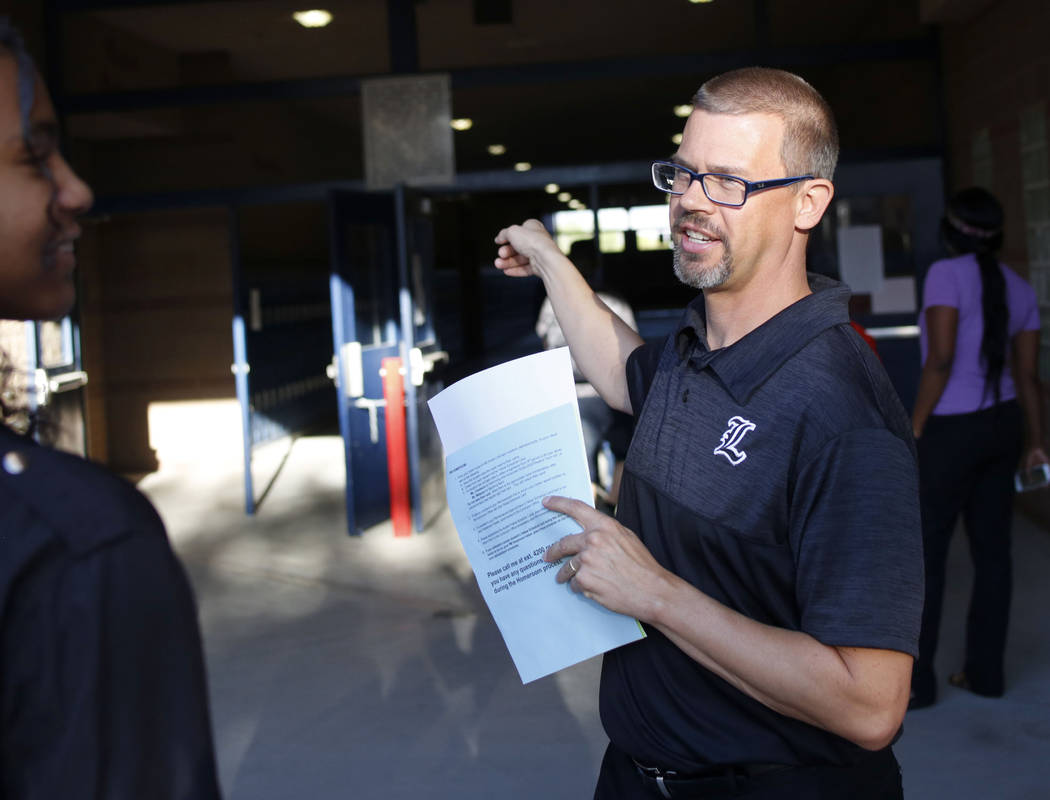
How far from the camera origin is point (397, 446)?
230 inches

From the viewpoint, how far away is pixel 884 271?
6023mm

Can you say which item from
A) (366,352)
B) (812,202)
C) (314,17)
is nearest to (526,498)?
(812,202)

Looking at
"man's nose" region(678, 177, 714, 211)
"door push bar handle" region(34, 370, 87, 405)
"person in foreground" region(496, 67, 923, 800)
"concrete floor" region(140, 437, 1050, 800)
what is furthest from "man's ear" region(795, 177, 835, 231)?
"door push bar handle" region(34, 370, 87, 405)

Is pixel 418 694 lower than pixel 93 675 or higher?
lower

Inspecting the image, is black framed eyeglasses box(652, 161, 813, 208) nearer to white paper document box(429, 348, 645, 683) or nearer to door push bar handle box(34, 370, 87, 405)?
white paper document box(429, 348, 645, 683)

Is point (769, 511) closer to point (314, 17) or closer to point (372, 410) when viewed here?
point (372, 410)

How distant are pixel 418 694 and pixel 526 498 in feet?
8.35

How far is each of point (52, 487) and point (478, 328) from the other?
1651cm

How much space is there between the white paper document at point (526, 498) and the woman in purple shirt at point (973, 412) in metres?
2.18

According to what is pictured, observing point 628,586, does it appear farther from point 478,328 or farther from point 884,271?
point 478,328

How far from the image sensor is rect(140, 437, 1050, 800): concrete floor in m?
2.99

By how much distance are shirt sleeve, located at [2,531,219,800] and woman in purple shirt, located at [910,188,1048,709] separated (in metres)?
2.90

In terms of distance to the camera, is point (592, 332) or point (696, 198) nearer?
point (696, 198)

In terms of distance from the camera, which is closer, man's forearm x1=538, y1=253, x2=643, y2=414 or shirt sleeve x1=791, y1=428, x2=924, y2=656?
shirt sleeve x1=791, y1=428, x2=924, y2=656
